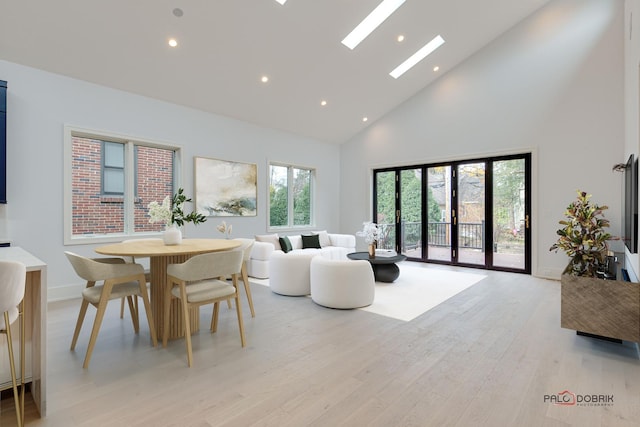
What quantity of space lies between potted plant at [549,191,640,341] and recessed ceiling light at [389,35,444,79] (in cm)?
409

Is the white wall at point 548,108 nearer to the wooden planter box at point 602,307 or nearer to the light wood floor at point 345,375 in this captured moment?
the light wood floor at point 345,375

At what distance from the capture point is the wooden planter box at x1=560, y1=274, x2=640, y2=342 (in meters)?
→ 2.37

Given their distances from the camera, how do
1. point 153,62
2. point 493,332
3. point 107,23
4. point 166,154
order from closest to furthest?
point 493,332
point 107,23
point 153,62
point 166,154

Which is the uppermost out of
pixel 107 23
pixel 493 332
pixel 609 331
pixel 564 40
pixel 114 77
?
pixel 564 40

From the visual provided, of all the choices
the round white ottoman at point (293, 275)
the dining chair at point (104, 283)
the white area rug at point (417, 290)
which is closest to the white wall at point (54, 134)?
the round white ottoman at point (293, 275)

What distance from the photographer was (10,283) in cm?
145

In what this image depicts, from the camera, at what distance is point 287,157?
7051 millimetres

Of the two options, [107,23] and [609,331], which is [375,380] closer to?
[609,331]

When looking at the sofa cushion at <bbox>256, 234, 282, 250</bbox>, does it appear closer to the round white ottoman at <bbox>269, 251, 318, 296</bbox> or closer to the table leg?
the round white ottoman at <bbox>269, 251, 318, 296</bbox>

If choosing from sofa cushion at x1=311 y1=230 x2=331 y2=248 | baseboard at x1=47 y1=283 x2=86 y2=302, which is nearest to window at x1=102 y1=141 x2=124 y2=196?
baseboard at x1=47 y1=283 x2=86 y2=302

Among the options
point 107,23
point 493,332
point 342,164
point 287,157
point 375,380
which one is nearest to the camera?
point 375,380

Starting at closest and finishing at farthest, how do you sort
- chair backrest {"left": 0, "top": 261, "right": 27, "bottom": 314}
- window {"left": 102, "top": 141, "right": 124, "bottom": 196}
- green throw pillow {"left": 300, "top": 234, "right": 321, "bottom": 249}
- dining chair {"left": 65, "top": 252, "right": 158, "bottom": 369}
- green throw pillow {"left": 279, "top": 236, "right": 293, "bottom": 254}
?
chair backrest {"left": 0, "top": 261, "right": 27, "bottom": 314}
dining chair {"left": 65, "top": 252, "right": 158, "bottom": 369}
window {"left": 102, "top": 141, "right": 124, "bottom": 196}
green throw pillow {"left": 279, "top": 236, "right": 293, "bottom": 254}
green throw pillow {"left": 300, "top": 234, "right": 321, "bottom": 249}

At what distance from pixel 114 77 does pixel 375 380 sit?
4882 mm

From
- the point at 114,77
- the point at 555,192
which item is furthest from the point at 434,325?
the point at 114,77
